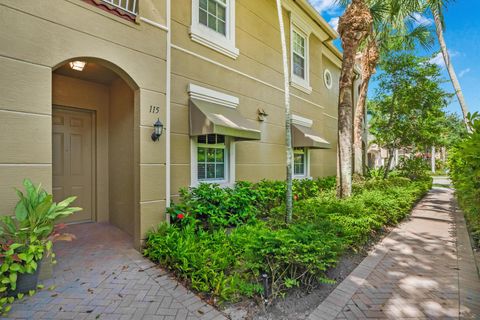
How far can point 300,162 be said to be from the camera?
33.4ft

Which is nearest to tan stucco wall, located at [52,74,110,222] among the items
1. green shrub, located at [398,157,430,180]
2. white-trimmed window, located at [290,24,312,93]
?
white-trimmed window, located at [290,24,312,93]

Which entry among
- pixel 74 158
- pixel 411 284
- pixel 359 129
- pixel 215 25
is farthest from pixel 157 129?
pixel 359 129

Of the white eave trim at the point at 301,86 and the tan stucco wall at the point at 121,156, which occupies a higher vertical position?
the white eave trim at the point at 301,86

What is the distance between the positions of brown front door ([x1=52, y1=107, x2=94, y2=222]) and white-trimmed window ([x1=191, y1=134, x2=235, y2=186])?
9.25ft

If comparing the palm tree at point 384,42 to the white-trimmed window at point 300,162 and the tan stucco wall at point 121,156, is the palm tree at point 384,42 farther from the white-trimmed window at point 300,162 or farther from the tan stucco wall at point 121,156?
the tan stucco wall at point 121,156

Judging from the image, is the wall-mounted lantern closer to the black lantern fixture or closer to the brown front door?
the black lantern fixture

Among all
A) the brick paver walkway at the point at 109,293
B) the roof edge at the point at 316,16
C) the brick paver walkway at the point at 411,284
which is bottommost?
the brick paver walkway at the point at 411,284

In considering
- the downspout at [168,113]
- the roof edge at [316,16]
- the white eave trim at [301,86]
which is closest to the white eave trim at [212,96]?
the downspout at [168,113]

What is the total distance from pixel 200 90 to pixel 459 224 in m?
8.38

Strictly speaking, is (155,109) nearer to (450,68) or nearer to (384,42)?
(384,42)

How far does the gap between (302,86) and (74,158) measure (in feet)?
27.1

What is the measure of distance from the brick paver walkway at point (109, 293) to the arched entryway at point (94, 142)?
4.03 ft

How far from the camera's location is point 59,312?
293cm

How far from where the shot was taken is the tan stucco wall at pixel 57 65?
336cm
